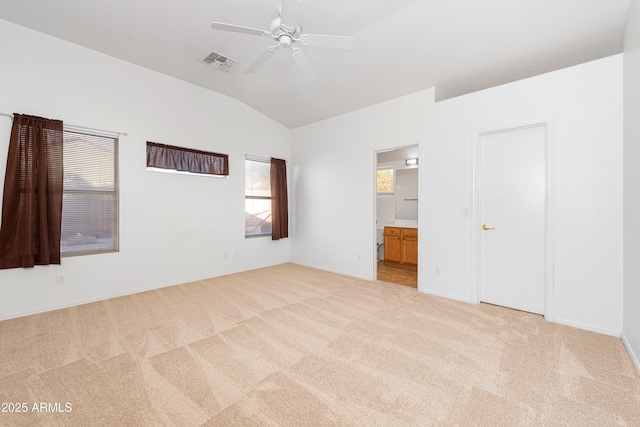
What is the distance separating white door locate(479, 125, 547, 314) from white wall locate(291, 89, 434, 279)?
1.10 m

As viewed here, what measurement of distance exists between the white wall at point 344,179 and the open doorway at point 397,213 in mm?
703

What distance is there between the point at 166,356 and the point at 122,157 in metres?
2.82

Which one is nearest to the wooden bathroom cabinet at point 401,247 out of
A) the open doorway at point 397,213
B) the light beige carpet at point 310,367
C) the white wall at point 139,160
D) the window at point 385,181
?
the open doorway at point 397,213

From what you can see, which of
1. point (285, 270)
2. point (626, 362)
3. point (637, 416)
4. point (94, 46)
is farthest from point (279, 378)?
point (94, 46)

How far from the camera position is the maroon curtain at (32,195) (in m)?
2.87

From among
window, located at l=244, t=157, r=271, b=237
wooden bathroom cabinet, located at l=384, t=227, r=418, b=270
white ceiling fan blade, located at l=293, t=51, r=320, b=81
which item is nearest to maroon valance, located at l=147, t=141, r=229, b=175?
window, located at l=244, t=157, r=271, b=237

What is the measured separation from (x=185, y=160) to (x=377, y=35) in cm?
324

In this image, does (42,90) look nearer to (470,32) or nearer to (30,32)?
(30,32)

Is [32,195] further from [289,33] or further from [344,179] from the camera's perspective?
[344,179]

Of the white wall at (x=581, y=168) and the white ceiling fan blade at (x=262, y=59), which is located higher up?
the white ceiling fan blade at (x=262, y=59)

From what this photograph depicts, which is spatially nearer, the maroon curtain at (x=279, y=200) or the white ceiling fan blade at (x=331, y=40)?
the white ceiling fan blade at (x=331, y=40)

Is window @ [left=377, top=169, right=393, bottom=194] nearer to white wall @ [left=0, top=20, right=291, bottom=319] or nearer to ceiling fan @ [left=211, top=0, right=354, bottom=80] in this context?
white wall @ [left=0, top=20, right=291, bottom=319]

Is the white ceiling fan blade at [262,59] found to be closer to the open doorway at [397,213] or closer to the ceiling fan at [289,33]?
the ceiling fan at [289,33]

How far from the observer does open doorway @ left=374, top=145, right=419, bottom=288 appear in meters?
5.22
